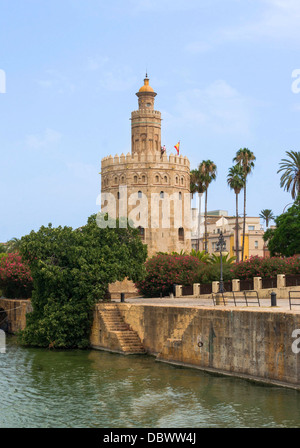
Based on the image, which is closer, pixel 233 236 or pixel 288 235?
pixel 288 235

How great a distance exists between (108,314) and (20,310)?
42.3 ft

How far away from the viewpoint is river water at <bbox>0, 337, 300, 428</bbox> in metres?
18.8

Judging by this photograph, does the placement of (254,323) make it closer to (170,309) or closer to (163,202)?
(170,309)

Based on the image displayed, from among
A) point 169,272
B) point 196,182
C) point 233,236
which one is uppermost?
point 196,182

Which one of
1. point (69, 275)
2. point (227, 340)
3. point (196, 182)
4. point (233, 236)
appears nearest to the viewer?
point (227, 340)

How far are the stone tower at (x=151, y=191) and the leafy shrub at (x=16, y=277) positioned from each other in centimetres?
1809

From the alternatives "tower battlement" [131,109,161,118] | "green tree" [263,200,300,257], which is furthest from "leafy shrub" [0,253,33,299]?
"tower battlement" [131,109,161,118]

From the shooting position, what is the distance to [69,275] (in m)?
35.1

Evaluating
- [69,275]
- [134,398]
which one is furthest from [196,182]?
[134,398]

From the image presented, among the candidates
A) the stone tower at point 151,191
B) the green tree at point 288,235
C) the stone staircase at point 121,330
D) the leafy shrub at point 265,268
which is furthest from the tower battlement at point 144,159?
the stone staircase at point 121,330

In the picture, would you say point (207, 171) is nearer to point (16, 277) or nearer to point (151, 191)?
point (151, 191)

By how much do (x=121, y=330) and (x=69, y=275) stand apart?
447 cm
